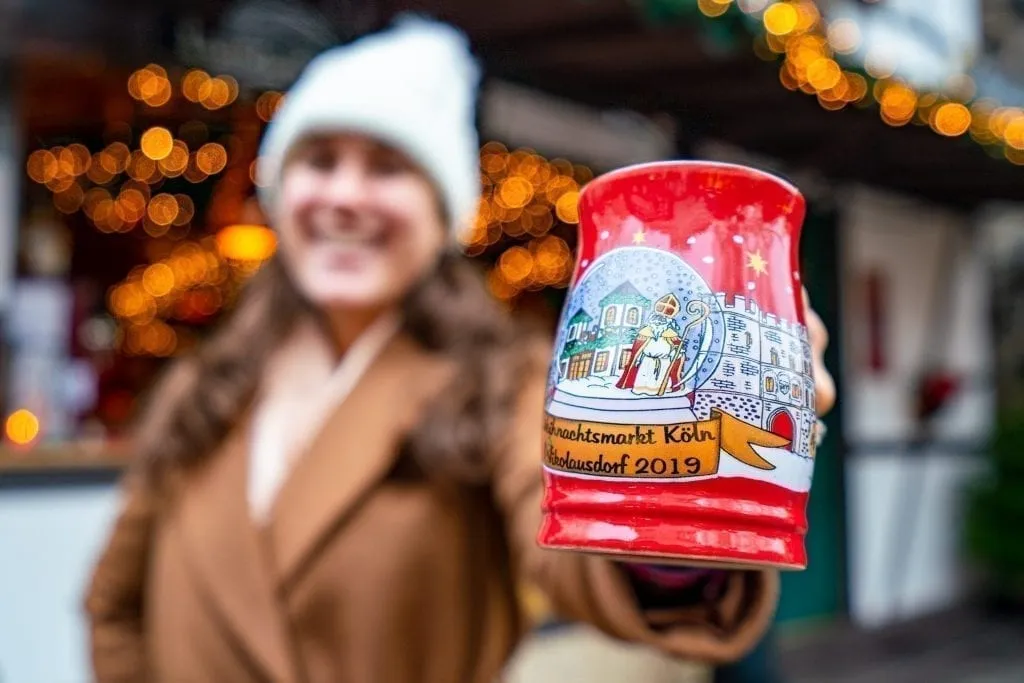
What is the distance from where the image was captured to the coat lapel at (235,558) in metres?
1.75

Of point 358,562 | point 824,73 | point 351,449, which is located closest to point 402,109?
point 351,449

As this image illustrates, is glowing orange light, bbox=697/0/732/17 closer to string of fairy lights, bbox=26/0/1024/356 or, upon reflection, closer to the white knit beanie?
string of fairy lights, bbox=26/0/1024/356

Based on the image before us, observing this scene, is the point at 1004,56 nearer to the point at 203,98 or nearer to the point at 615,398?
the point at 203,98

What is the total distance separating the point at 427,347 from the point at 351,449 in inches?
9.9

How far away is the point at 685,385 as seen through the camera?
963 millimetres

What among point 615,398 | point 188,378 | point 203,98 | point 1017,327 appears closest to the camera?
point 615,398

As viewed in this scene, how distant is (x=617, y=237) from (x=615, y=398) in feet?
0.53

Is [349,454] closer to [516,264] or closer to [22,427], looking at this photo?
[22,427]

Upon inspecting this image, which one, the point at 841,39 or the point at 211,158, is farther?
the point at 211,158

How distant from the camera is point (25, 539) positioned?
392 centimetres

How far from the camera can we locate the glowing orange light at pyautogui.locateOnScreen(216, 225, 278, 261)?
247 inches

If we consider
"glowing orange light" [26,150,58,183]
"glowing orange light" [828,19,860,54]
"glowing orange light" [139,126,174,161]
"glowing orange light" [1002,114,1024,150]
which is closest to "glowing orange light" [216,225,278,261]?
"glowing orange light" [139,126,174,161]

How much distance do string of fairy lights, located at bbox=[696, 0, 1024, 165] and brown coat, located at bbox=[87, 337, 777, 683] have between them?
2.10 m

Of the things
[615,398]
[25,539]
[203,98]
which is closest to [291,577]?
[615,398]
